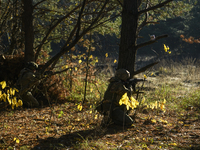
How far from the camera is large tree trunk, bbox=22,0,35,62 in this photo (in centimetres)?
587

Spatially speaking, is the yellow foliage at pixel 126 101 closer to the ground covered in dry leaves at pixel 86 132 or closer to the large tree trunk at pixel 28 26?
the ground covered in dry leaves at pixel 86 132

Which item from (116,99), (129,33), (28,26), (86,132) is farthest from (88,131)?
(28,26)

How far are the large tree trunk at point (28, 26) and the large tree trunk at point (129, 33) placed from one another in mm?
2953

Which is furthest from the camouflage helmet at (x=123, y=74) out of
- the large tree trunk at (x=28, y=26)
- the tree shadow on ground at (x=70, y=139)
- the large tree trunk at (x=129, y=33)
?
the large tree trunk at (x=28, y=26)

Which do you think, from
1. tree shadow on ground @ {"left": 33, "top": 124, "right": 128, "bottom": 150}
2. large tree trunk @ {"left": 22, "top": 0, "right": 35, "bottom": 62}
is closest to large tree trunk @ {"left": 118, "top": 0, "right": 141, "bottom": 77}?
tree shadow on ground @ {"left": 33, "top": 124, "right": 128, "bottom": 150}

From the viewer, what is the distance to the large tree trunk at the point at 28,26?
5867mm

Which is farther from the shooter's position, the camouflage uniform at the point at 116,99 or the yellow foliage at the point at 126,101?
the camouflage uniform at the point at 116,99

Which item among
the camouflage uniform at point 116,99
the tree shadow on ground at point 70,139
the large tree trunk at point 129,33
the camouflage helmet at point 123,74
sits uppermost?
the large tree trunk at point 129,33

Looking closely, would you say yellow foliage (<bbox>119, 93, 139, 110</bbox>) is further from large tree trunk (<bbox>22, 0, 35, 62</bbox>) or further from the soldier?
large tree trunk (<bbox>22, 0, 35, 62</bbox>)

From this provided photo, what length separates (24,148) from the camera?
3314 mm

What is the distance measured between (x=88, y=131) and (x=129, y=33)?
8.03 ft

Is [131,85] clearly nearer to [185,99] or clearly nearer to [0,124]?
[0,124]

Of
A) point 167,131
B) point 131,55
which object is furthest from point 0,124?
point 167,131

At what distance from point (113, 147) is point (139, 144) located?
57 cm
